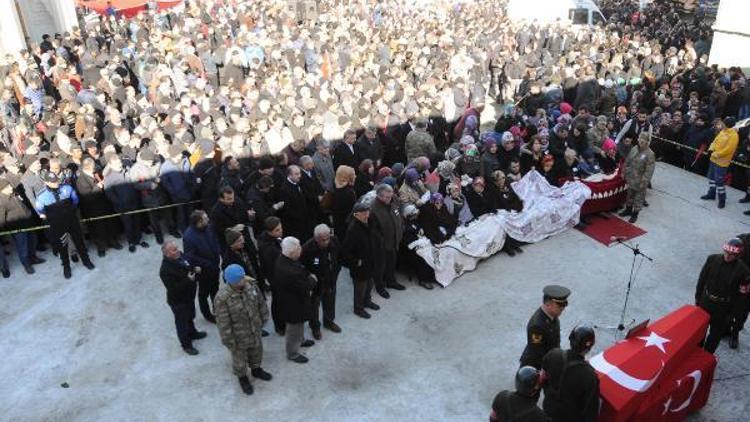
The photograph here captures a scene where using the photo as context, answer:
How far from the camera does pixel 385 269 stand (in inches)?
322

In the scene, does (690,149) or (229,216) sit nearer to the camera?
(229,216)

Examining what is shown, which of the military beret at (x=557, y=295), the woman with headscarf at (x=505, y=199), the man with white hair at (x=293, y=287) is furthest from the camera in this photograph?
the woman with headscarf at (x=505, y=199)

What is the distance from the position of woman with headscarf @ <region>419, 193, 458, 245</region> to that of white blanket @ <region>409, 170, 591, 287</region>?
0.11 meters

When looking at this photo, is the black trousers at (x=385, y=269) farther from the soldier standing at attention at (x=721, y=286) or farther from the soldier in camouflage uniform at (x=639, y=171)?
the soldier in camouflage uniform at (x=639, y=171)

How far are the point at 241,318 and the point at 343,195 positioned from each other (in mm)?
2927

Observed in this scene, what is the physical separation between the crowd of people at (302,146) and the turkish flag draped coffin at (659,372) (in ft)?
10.3

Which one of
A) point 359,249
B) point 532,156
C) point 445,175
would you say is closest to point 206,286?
point 359,249

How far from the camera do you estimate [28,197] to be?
28.8ft

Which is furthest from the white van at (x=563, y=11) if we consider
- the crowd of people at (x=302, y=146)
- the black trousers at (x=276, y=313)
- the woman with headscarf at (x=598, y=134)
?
the black trousers at (x=276, y=313)

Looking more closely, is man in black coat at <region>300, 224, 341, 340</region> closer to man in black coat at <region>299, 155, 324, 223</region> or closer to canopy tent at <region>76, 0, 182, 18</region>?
man in black coat at <region>299, 155, 324, 223</region>

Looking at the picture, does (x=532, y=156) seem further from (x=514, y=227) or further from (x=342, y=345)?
(x=342, y=345)

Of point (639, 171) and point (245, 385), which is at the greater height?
point (639, 171)

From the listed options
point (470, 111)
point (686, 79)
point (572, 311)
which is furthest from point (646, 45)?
point (572, 311)

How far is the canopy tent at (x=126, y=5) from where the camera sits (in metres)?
22.5
